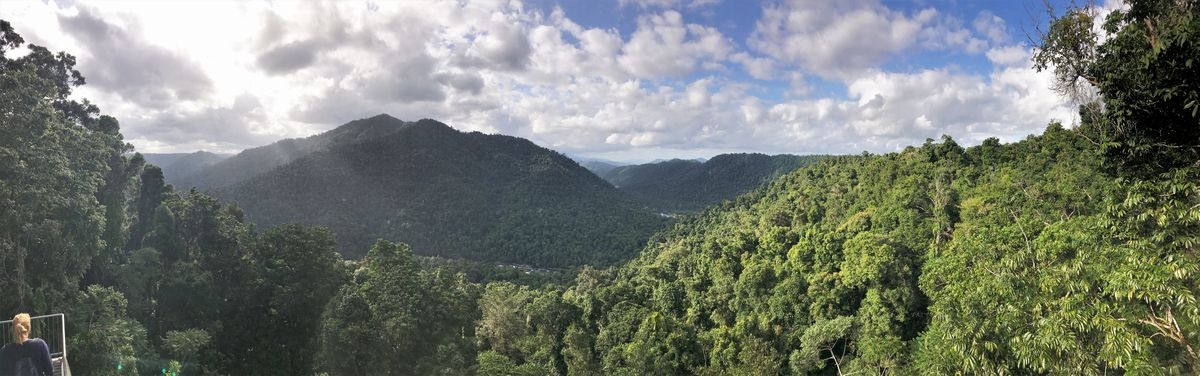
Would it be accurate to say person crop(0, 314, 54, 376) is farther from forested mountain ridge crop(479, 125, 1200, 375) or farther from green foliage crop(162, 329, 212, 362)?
green foliage crop(162, 329, 212, 362)

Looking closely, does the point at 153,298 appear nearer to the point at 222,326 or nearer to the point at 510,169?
the point at 222,326

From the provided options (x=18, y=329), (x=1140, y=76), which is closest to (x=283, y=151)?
(x=18, y=329)

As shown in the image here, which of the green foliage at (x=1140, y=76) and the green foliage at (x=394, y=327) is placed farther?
the green foliage at (x=394, y=327)

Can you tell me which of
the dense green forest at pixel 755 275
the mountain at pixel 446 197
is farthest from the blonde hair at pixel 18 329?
the mountain at pixel 446 197

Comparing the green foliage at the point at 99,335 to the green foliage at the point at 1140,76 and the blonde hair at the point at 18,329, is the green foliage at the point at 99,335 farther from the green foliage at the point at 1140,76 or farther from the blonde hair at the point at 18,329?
the green foliage at the point at 1140,76

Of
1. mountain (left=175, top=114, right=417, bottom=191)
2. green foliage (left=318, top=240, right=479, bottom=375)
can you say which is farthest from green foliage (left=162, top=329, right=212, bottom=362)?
mountain (left=175, top=114, right=417, bottom=191)
